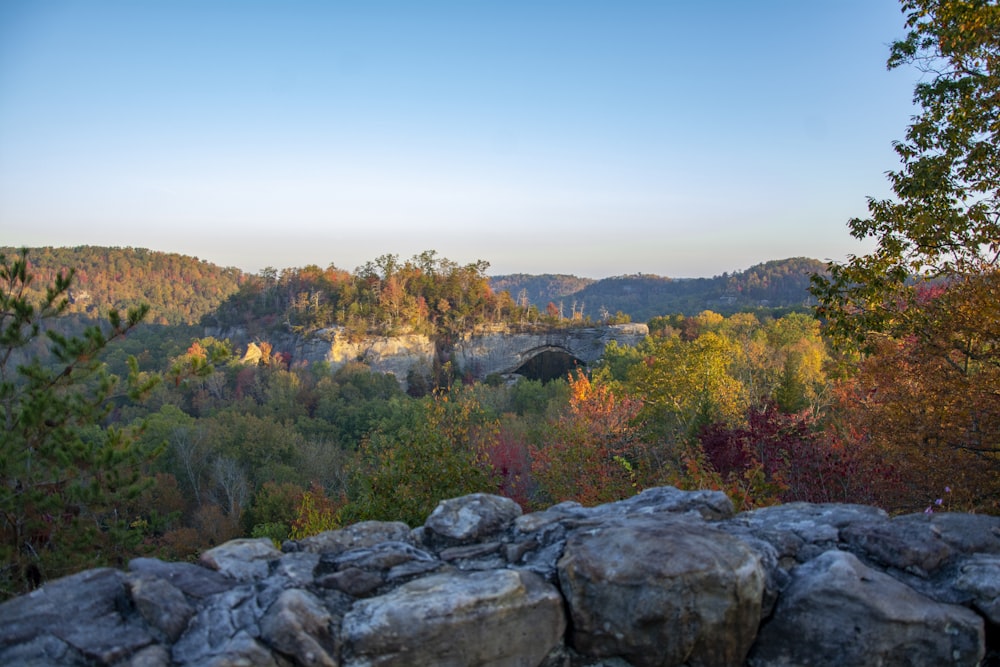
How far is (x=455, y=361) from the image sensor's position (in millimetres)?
61281

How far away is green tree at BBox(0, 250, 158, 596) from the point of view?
6.44 meters

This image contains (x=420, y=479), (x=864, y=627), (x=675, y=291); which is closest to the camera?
(x=864, y=627)

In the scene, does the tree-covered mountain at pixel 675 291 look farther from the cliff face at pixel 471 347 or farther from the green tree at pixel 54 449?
the green tree at pixel 54 449

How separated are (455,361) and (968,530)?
5801cm

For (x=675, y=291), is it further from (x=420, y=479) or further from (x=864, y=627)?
(x=864, y=627)

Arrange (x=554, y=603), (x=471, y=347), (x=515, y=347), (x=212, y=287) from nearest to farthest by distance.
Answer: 1. (x=554, y=603)
2. (x=471, y=347)
3. (x=515, y=347)
4. (x=212, y=287)

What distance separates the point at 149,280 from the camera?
126188mm

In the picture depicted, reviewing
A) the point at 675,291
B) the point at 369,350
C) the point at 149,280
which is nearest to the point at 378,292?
the point at 369,350

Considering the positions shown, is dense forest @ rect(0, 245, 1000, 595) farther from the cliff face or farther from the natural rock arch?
the natural rock arch

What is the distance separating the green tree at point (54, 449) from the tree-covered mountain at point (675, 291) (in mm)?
77392

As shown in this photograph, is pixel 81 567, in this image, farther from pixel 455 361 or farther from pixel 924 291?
pixel 455 361

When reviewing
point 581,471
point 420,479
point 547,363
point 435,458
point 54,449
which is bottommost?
point 547,363

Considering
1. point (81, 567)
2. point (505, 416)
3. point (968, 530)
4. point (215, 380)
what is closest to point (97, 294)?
point (215, 380)

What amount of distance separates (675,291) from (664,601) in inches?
6076
